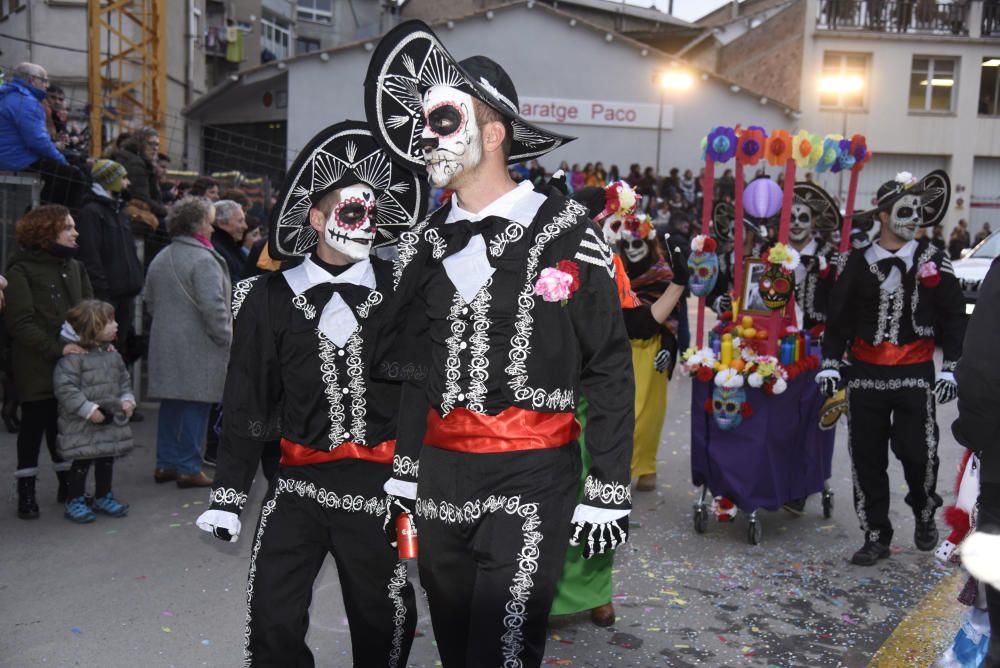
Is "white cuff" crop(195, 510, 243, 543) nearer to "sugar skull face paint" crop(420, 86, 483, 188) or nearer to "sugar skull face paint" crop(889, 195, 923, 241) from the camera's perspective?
"sugar skull face paint" crop(420, 86, 483, 188)

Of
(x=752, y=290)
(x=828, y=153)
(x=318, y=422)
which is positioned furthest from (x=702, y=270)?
(x=318, y=422)

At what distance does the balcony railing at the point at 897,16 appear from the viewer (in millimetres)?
31141

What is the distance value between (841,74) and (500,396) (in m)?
30.0

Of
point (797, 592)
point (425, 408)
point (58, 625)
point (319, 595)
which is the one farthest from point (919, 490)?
point (58, 625)

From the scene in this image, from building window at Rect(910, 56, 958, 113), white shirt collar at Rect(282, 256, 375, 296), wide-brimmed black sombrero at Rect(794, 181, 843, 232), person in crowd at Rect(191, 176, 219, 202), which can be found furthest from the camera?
building window at Rect(910, 56, 958, 113)

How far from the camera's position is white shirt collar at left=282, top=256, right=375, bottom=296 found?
3627 millimetres

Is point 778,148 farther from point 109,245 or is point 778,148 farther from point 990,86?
point 990,86

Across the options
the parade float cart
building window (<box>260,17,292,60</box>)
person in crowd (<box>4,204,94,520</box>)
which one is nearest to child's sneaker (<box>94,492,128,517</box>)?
person in crowd (<box>4,204,94,520</box>)

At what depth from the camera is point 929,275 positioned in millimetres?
5645

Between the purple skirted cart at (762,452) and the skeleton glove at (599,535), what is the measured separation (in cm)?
329

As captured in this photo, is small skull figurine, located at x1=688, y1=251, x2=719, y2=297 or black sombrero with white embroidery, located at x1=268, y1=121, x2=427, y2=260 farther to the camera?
small skull figurine, located at x1=688, y1=251, x2=719, y2=297

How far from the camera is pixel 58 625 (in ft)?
15.2

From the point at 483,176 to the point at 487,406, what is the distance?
2.40ft

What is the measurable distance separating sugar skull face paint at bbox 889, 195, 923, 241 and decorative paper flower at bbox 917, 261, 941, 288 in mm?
205
